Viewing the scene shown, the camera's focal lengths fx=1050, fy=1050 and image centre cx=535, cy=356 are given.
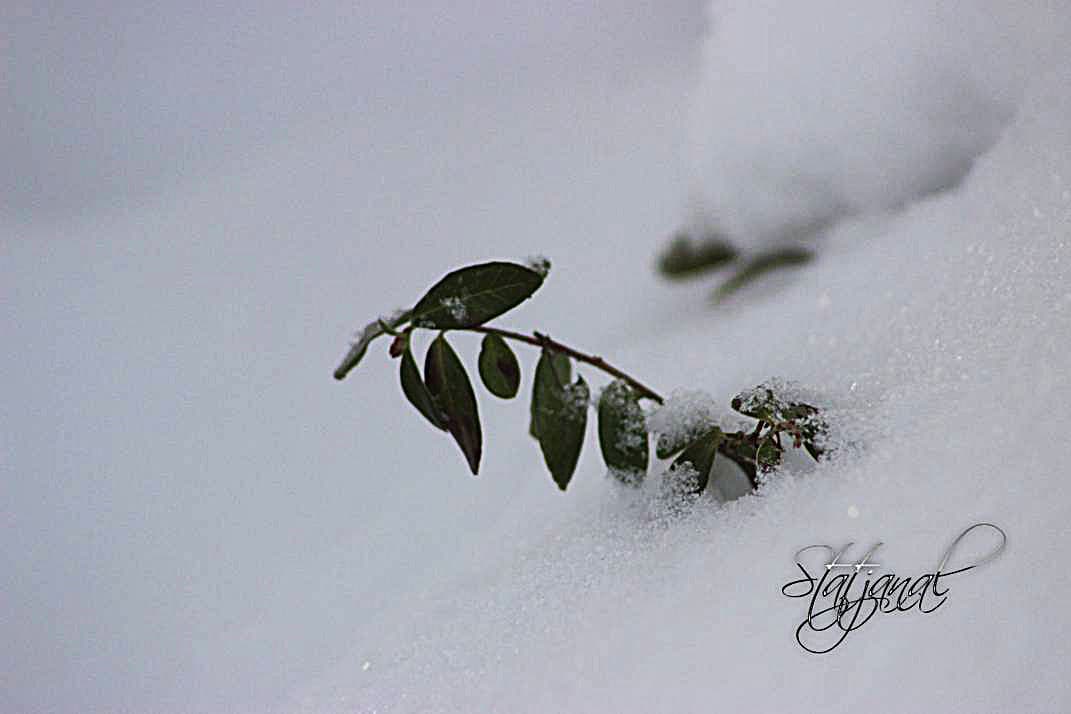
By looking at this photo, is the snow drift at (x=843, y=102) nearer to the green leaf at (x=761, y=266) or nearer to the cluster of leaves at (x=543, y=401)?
the green leaf at (x=761, y=266)

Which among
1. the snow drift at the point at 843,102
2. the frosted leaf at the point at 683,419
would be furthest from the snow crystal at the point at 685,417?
the snow drift at the point at 843,102

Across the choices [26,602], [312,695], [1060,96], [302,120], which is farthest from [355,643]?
[302,120]

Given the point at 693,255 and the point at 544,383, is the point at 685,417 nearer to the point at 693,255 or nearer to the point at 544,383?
the point at 544,383

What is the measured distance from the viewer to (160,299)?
23.8 inches

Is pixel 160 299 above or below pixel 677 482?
above

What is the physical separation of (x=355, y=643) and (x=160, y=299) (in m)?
0.35

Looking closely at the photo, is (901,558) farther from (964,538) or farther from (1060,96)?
(1060,96)

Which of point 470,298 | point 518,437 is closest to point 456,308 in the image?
point 470,298

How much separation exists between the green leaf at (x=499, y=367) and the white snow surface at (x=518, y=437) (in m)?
0.05

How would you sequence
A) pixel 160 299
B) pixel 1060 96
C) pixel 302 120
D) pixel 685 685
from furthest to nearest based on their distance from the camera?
pixel 302 120
pixel 160 299
pixel 1060 96
pixel 685 685

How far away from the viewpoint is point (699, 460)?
29cm

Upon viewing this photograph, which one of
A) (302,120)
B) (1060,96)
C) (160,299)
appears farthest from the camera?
(302,120)

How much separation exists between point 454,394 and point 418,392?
0.03ft

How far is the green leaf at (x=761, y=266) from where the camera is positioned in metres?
0.49
